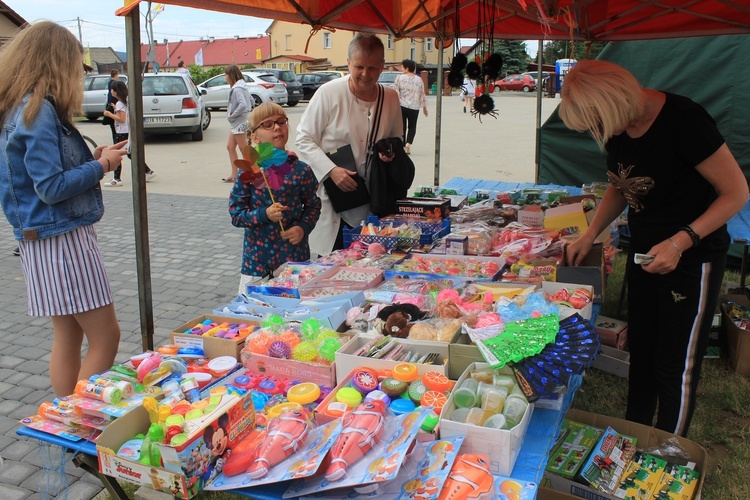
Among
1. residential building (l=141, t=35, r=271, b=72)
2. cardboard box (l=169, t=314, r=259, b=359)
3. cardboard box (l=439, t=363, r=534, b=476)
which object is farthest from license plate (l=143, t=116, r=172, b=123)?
residential building (l=141, t=35, r=271, b=72)

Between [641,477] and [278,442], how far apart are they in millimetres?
1581

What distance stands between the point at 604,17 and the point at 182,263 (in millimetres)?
4767

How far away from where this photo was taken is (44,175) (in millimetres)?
2225

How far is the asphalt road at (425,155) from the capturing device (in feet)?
33.0

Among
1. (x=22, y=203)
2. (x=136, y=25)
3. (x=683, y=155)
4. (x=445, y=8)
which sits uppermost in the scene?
(x=445, y=8)

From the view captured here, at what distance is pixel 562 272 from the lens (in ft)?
8.93

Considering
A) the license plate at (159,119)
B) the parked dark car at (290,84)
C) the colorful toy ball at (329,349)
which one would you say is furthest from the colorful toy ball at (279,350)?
the parked dark car at (290,84)

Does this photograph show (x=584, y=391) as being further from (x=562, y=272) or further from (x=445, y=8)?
(x=445, y=8)

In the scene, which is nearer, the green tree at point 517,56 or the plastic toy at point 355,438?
the plastic toy at point 355,438

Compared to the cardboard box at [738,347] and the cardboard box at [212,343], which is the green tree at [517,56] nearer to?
the cardboard box at [738,347]

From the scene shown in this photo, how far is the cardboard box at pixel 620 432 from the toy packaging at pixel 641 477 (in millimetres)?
96

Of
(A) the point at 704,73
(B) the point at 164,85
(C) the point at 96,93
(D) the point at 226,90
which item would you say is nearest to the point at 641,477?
(A) the point at 704,73

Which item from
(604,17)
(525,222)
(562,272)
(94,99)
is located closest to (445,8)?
(604,17)

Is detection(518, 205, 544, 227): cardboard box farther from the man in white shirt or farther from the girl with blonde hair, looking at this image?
the girl with blonde hair
